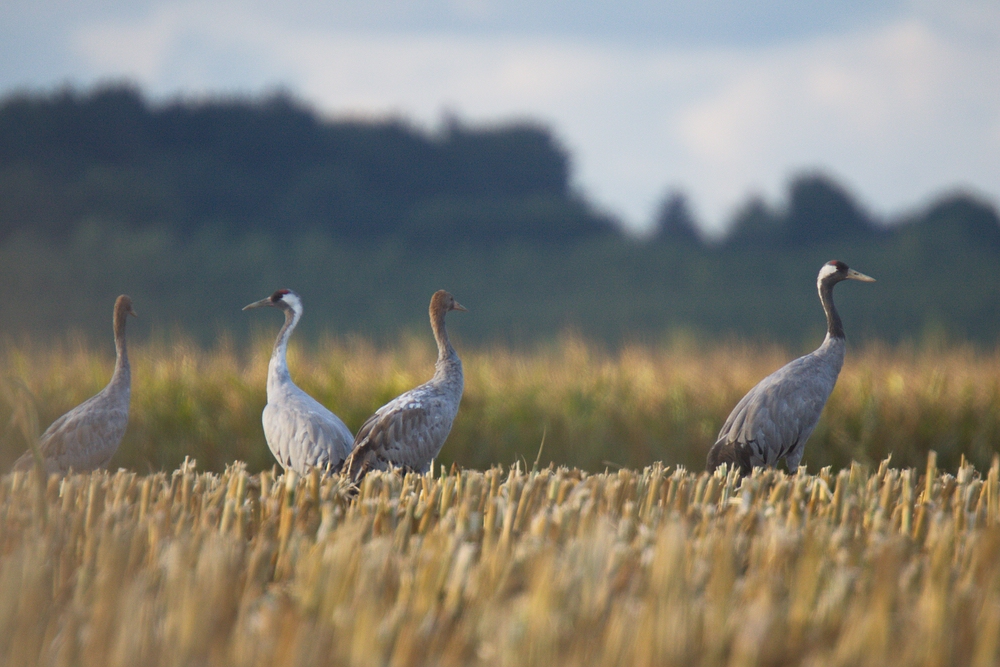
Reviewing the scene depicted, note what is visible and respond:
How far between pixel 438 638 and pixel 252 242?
118 ft

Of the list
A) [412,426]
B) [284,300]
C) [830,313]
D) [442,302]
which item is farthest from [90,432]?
[830,313]

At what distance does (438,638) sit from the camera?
7.40 feet

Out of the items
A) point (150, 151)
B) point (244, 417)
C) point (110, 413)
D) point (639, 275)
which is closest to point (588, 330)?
point (639, 275)

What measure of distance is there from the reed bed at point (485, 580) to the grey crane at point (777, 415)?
287cm

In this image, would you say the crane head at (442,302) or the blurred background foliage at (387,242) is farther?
the blurred background foliage at (387,242)

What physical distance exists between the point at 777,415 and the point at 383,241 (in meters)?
34.7

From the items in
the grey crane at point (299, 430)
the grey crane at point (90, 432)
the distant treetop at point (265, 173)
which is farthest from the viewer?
the distant treetop at point (265, 173)

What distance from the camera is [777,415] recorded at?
21.6 feet

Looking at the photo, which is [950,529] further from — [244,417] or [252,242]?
[252,242]

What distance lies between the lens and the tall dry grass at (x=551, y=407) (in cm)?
888

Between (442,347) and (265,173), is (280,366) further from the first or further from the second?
(265,173)

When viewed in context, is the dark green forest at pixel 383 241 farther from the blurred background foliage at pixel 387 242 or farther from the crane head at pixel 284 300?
the crane head at pixel 284 300

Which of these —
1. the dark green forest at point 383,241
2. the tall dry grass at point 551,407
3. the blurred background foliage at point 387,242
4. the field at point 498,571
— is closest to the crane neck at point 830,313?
the tall dry grass at point 551,407

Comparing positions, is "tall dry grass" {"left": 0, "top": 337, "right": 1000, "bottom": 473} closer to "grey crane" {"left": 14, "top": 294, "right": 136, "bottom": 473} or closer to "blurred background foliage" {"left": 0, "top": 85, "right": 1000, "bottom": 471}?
"grey crane" {"left": 14, "top": 294, "right": 136, "bottom": 473}
